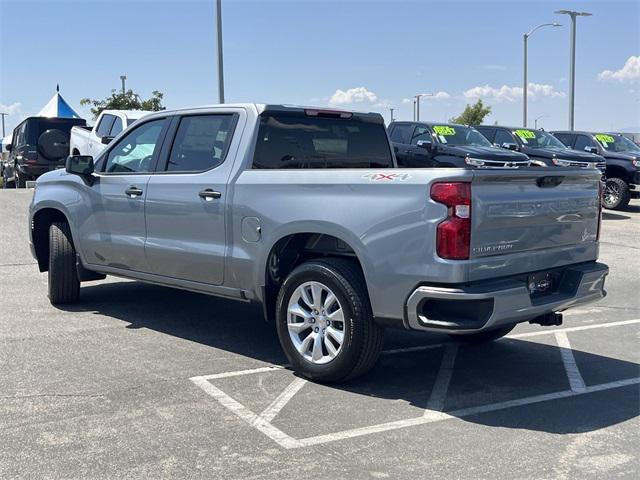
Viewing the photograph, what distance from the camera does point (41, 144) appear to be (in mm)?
18625

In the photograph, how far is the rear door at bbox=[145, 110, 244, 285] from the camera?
5.66 metres

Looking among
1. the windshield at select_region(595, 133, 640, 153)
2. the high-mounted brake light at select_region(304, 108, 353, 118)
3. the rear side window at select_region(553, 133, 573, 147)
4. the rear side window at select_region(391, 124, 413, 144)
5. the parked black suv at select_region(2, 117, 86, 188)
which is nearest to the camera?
the high-mounted brake light at select_region(304, 108, 353, 118)

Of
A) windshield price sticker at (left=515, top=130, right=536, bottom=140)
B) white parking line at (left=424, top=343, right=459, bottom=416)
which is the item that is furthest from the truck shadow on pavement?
windshield price sticker at (left=515, top=130, right=536, bottom=140)

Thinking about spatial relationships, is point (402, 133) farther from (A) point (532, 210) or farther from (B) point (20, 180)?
(A) point (532, 210)

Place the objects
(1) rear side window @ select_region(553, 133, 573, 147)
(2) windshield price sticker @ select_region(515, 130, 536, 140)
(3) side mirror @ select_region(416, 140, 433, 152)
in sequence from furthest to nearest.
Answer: (1) rear side window @ select_region(553, 133, 573, 147)
(2) windshield price sticker @ select_region(515, 130, 536, 140)
(3) side mirror @ select_region(416, 140, 433, 152)

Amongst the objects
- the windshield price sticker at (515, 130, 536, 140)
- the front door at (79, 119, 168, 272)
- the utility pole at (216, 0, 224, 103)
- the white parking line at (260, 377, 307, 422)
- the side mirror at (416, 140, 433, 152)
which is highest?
the utility pole at (216, 0, 224, 103)

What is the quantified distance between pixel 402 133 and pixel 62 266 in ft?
37.1

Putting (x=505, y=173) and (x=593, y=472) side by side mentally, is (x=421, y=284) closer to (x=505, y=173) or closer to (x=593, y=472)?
(x=505, y=173)

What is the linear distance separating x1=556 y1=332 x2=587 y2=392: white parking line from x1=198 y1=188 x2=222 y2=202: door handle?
296 cm

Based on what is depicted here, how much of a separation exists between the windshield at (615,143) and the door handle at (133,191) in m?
16.2

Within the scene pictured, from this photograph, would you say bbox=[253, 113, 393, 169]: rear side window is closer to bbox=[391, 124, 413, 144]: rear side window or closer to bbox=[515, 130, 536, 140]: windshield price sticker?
bbox=[391, 124, 413, 144]: rear side window

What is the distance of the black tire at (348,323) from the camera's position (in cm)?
476

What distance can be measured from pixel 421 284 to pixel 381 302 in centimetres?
32

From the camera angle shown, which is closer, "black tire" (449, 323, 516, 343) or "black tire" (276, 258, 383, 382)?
"black tire" (276, 258, 383, 382)
